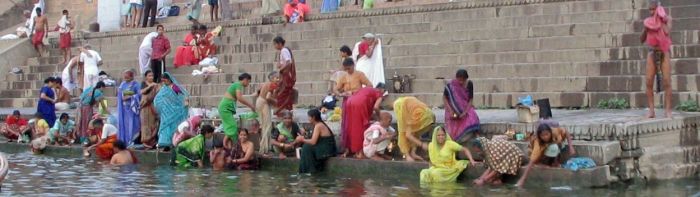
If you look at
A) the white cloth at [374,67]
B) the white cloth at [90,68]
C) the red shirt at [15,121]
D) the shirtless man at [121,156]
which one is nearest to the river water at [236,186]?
the shirtless man at [121,156]

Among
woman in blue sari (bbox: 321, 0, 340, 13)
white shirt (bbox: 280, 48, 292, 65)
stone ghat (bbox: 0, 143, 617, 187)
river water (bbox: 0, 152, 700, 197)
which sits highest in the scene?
woman in blue sari (bbox: 321, 0, 340, 13)

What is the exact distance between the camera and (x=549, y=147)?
10211 mm

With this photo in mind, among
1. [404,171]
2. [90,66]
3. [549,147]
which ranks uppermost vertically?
[90,66]

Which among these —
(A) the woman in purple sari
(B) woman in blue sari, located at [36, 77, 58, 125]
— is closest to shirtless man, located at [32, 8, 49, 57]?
(B) woman in blue sari, located at [36, 77, 58, 125]

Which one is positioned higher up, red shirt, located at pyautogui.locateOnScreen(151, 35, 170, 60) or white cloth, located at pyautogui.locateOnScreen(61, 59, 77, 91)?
red shirt, located at pyautogui.locateOnScreen(151, 35, 170, 60)

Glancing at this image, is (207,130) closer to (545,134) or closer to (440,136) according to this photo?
(440,136)

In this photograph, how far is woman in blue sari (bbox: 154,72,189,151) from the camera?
13.9 metres

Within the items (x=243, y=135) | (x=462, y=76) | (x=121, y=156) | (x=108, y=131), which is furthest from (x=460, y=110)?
(x=108, y=131)

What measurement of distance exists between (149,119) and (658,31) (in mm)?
6440

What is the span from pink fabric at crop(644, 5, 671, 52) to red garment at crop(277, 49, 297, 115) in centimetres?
422

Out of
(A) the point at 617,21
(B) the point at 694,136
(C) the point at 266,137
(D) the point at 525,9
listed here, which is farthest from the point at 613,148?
(D) the point at 525,9

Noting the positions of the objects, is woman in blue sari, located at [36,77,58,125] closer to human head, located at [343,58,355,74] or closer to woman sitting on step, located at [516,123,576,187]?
human head, located at [343,58,355,74]

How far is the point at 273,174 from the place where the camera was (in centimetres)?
1206

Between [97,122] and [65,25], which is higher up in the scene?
[65,25]
